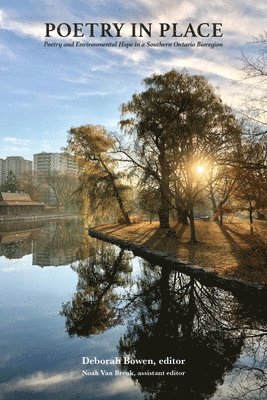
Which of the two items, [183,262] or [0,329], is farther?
[183,262]

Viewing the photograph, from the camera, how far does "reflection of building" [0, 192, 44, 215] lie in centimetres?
6538

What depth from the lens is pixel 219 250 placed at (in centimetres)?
1842

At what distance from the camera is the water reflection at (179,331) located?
6945 mm

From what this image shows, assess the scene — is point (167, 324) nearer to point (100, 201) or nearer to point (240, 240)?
point (240, 240)

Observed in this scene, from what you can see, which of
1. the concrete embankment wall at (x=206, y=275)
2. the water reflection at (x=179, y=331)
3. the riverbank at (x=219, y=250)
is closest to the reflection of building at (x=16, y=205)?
the riverbank at (x=219, y=250)

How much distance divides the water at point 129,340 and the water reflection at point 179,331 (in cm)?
2

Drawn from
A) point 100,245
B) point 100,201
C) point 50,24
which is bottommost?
point 100,245

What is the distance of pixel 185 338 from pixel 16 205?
209 ft

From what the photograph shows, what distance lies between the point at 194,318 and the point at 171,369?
3.14 metres

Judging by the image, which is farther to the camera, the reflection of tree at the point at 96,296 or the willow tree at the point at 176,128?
the willow tree at the point at 176,128

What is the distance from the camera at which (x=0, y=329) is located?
9.85 m

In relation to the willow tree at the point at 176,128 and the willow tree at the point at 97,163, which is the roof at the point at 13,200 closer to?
the willow tree at the point at 97,163

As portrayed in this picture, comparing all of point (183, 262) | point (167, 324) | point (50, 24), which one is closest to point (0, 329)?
point (167, 324)

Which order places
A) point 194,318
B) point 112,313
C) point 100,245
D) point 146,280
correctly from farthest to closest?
point 100,245
point 146,280
point 112,313
point 194,318
